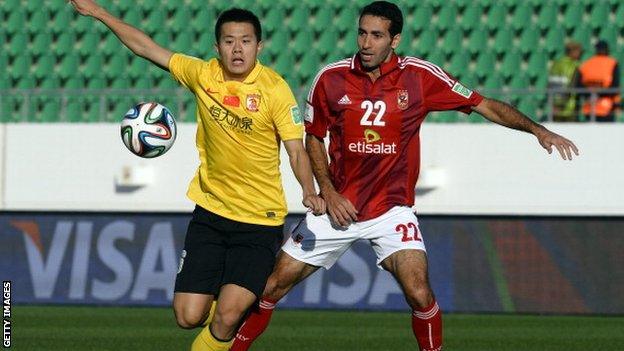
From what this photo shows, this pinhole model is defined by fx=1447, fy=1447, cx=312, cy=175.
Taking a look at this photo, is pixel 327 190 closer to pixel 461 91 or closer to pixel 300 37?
pixel 461 91

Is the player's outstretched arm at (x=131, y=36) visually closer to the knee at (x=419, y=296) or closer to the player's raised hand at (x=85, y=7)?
the player's raised hand at (x=85, y=7)

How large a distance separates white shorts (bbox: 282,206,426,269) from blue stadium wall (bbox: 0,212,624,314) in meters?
6.13

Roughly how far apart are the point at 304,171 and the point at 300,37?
875 cm

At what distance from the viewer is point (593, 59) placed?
590 inches

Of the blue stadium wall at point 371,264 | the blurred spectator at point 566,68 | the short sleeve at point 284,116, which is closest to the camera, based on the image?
the short sleeve at point 284,116

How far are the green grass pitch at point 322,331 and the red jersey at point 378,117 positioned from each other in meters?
2.43

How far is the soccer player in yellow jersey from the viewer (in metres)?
7.70

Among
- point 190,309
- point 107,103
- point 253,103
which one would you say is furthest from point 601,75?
point 190,309

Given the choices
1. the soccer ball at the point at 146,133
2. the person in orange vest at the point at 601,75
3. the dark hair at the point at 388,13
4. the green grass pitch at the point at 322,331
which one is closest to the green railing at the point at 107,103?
the person in orange vest at the point at 601,75

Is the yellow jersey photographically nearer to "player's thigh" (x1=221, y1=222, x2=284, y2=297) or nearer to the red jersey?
"player's thigh" (x1=221, y1=222, x2=284, y2=297)

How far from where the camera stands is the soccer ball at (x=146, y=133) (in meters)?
8.42


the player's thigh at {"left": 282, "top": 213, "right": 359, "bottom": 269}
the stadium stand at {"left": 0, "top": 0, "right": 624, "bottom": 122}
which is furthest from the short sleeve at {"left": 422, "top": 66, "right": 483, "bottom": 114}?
the stadium stand at {"left": 0, "top": 0, "right": 624, "bottom": 122}

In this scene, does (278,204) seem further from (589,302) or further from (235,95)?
(589,302)

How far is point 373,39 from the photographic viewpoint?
313 inches
